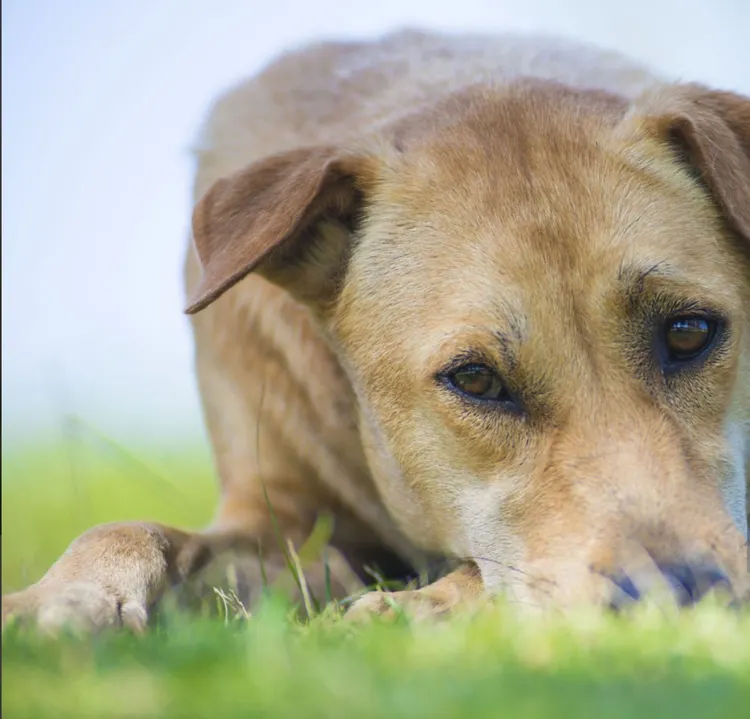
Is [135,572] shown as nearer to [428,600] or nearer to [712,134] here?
[428,600]

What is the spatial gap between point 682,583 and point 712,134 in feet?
4.87

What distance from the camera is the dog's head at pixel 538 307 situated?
113 inches

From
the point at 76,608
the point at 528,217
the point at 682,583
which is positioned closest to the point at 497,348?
the point at 528,217

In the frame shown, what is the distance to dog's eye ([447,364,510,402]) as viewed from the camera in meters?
3.14

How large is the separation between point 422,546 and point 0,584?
6.94 ft

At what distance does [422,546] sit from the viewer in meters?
3.72

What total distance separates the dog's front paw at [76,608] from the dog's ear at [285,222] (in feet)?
2.78

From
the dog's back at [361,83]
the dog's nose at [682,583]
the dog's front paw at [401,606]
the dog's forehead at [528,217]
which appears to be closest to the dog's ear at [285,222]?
the dog's forehead at [528,217]

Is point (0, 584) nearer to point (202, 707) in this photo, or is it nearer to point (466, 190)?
point (466, 190)

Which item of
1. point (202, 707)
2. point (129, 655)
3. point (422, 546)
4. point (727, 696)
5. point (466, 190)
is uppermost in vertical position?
point (466, 190)

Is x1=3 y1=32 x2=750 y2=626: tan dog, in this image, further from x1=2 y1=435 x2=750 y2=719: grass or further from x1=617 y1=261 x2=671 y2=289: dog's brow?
x1=2 y1=435 x2=750 y2=719: grass

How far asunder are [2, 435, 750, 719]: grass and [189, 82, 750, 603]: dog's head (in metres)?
0.48

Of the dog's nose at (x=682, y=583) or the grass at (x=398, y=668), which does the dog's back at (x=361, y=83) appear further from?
the grass at (x=398, y=668)

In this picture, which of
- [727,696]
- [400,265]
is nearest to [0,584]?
[400,265]
